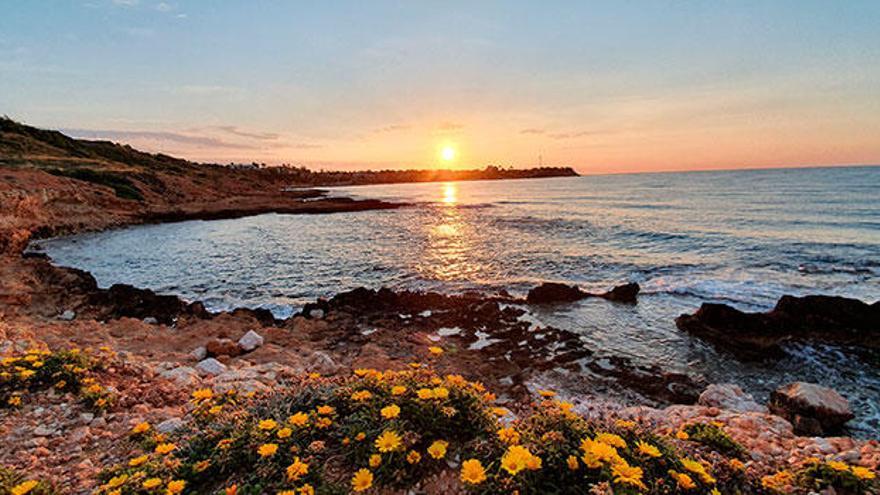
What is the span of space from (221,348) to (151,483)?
18.2 ft

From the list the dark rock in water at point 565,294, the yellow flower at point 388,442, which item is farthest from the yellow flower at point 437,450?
the dark rock in water at point 565,294

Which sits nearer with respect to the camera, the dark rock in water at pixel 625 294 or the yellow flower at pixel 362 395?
the yellow flower at pixel 362 395

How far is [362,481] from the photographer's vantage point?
270cm

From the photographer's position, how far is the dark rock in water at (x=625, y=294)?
12234mm

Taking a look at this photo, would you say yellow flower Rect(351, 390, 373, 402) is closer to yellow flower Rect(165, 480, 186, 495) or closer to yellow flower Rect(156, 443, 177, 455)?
yellow flower Rect(165, 480, 186, 495)

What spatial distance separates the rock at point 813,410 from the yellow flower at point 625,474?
16.7ft

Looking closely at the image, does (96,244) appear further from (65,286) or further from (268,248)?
(65,286)

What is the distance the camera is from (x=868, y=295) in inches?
481

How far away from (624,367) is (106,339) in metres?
10.3

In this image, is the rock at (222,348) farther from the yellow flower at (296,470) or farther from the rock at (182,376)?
the yellow flower at (296,470)

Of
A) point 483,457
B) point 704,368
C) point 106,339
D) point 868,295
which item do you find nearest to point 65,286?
point 106,339

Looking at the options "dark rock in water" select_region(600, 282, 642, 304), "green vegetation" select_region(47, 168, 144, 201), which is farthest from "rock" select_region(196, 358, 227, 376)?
"green vegetation" select_region(47, 168, 144, 201)

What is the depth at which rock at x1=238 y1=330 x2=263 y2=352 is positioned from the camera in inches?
317

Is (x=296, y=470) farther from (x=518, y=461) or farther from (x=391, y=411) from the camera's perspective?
(x=518, y=461)
